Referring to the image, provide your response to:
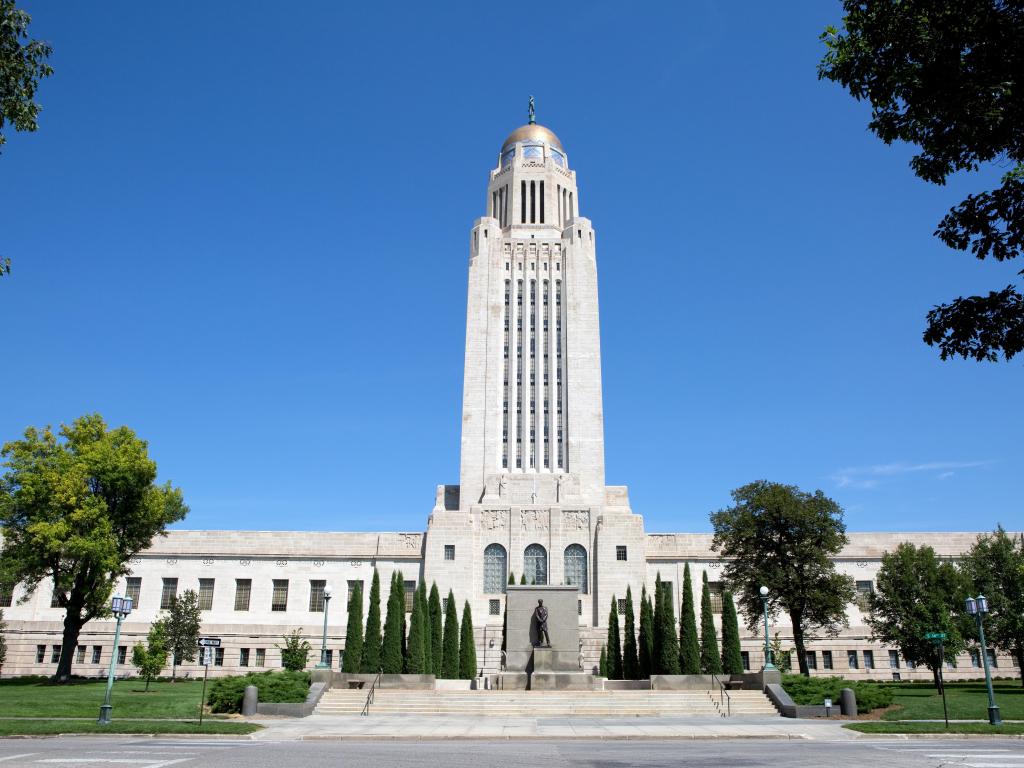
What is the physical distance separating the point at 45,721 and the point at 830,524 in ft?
119

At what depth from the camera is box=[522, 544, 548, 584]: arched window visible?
5644 centimetres

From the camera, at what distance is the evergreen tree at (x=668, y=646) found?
3522 cm

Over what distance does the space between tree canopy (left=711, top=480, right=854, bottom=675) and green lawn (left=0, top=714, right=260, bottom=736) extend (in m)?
29.1

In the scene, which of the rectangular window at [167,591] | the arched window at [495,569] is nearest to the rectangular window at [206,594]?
the rectangular window at [167,591]

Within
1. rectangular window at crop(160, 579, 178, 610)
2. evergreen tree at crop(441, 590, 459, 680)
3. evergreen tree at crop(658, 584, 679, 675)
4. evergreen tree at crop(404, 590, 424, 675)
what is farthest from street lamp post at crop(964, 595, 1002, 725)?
rectangular window at crop(160, 579, 178, 610)

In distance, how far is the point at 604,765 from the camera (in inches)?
559

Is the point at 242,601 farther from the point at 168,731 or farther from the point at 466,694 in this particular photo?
the point at 168,731

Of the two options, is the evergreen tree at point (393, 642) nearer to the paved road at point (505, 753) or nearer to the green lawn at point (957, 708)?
the paved road at point (505, 753)

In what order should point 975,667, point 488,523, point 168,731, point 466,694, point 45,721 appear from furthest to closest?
1. point 488,523
2. point 975,667
3. point 466,694
4. point 45,721
5. point 168,731

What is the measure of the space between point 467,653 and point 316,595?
19.2 m

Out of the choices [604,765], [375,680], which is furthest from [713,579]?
[604,765]

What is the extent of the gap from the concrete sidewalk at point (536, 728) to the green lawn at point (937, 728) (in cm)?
70

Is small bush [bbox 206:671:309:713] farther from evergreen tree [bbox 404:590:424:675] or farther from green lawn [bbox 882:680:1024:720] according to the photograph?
green lawn [bbox 882:680:1024:720]

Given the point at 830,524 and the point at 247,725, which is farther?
the point at 830,524
